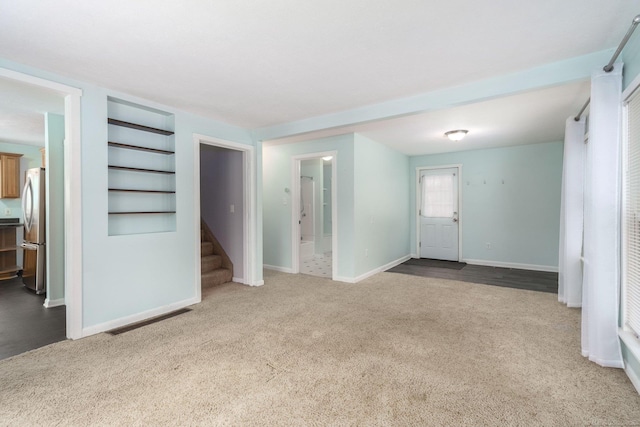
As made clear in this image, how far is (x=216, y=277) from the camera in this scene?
15.2 feet

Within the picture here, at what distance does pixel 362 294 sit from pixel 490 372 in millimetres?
2045

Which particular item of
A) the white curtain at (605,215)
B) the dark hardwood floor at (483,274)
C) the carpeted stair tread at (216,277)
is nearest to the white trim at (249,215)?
the carpeted stair tread at (216,277)

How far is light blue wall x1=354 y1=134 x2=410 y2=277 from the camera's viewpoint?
4.88 meters

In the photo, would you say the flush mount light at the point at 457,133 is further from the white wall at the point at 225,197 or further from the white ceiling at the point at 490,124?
the white wall at the point at 225,197

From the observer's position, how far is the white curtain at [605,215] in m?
2.21

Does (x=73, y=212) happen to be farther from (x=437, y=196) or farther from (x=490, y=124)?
(x=437, y=196)

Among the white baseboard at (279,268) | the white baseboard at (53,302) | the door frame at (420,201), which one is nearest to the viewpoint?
the white baseboard at (53,302)

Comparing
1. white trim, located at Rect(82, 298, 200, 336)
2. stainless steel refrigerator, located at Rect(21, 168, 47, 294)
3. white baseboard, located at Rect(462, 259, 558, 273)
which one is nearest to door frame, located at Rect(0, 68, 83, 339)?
white trim, located at Rect(82, 298, 200, 336)

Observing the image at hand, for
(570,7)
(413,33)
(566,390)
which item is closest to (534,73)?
(570,7)

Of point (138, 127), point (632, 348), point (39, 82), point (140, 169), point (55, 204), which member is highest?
point (39, 82)

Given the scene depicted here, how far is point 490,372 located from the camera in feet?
7.16

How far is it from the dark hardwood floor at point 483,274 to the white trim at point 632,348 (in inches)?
91.0

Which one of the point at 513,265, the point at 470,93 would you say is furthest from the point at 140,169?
the point at 513,265

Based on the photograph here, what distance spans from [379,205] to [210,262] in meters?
3.03
